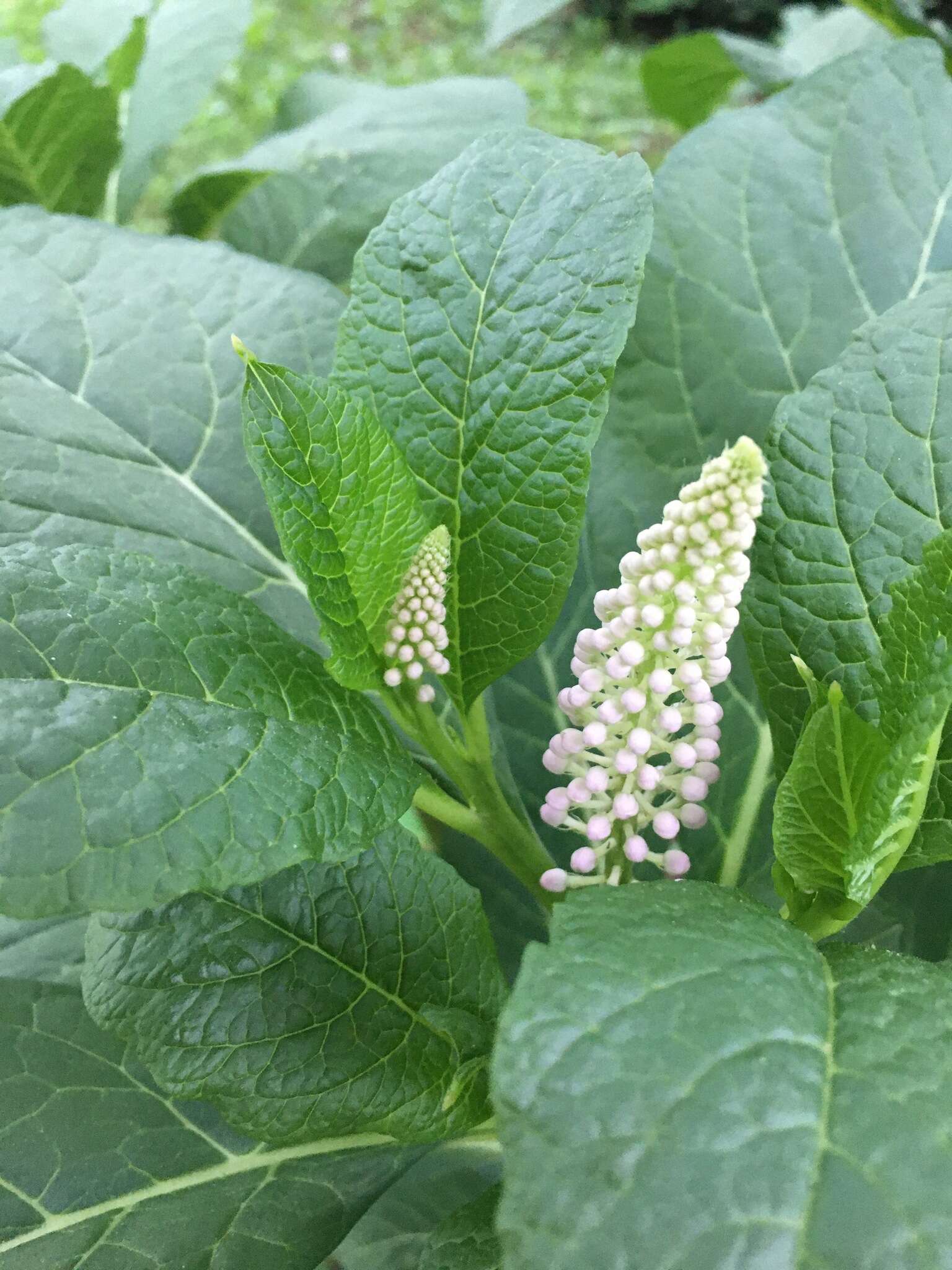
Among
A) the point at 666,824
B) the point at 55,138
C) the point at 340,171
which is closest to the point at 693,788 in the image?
the point at 666,824

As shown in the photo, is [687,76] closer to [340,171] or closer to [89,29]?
[340,171]

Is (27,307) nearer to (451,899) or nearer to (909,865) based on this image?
(451,899)

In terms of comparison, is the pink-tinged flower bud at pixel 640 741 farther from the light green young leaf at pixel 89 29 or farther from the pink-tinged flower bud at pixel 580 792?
the light green young leaf at pixel 89 29

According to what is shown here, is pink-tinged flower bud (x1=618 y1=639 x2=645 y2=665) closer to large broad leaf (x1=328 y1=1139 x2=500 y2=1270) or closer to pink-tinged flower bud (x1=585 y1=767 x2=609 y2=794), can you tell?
pink-tinged flower bud (x1=585 y1=767 x2=609 y2=794)

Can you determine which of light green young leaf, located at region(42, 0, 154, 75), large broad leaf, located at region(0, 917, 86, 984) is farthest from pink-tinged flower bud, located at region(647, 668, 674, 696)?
light green young leaf, located at region(42, 0, 154, 75)

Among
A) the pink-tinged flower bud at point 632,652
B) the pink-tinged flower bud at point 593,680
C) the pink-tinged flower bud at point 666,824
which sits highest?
the pink-tinged flower bud at point 632,652

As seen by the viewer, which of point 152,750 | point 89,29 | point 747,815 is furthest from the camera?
point 89,29

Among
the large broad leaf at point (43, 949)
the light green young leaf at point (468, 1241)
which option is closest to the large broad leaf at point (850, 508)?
the light green young leaf at point (468, 1241)
